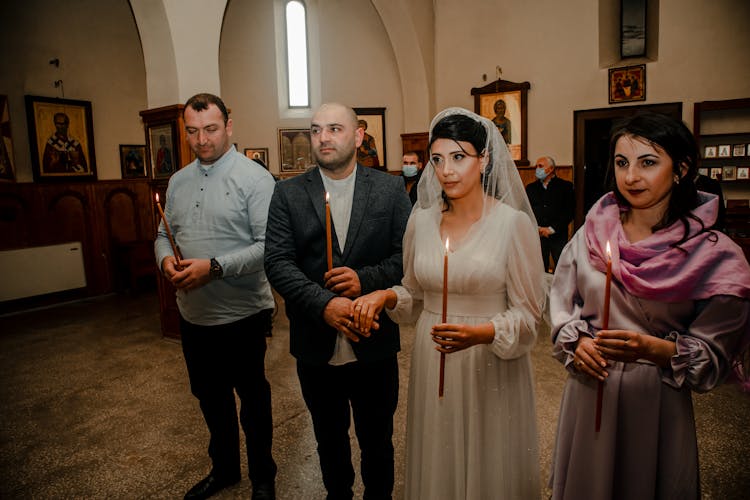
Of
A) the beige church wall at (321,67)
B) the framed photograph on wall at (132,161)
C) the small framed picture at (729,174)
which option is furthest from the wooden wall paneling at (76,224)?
the small framed picture at (729,174)

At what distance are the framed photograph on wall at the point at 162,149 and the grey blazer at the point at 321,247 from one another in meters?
3.38

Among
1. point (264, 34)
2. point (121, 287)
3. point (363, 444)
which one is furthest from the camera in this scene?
point (264, 34)

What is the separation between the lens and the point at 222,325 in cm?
222

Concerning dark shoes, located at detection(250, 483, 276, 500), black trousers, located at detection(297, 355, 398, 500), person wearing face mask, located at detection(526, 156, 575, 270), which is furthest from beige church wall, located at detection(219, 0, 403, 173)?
black trousers, located at detection(297, 355, 398, 500)

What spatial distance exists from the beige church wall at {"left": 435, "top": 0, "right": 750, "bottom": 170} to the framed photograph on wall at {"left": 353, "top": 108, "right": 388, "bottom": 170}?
120cm

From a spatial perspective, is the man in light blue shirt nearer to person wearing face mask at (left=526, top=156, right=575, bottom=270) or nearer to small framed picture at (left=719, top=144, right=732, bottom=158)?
person wearing face mask at (left=526, top=156, right=575, bottom=270)

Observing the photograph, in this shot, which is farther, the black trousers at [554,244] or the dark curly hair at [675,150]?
the black trousers at [554,244]

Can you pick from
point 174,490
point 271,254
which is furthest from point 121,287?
point 271,254

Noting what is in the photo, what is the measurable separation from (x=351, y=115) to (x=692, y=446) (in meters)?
1.50

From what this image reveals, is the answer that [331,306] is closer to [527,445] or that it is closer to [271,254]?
[271,254]

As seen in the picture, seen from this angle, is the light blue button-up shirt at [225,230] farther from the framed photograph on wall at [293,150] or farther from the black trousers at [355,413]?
the framed photograph on wall at [293,150]

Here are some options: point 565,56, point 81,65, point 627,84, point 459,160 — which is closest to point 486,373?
point 459,160

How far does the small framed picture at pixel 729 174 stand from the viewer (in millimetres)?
6852

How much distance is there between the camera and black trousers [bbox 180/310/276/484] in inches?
88.7
